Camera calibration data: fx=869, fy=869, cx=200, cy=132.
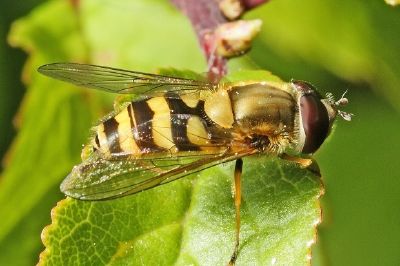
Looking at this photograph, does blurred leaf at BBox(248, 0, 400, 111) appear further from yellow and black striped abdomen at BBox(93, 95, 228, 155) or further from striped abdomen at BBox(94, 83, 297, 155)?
yellow and black striped abdomen at BBox(93, 95, 228, 155)

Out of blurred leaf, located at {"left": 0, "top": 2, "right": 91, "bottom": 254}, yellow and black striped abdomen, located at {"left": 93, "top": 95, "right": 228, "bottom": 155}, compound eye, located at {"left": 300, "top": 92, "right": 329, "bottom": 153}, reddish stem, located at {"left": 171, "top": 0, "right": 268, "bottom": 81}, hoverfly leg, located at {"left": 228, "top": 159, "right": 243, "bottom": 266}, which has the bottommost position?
blurred leaf, located at {"left": 0, "top": 2, "right": 91, "bottom": 254}

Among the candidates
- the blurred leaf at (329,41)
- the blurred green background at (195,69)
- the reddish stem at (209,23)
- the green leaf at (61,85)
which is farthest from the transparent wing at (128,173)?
the blurred leaf at (329,41)

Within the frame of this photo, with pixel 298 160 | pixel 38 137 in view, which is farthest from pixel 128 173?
pixel 38 137

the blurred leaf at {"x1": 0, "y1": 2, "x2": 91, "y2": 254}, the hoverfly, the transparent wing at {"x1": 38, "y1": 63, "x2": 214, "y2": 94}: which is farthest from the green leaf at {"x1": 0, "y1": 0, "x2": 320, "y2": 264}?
the transparent wing at {"x1": 38, "y1": 63, "x2": 214, "y2": 94}

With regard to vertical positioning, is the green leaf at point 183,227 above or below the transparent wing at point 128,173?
below

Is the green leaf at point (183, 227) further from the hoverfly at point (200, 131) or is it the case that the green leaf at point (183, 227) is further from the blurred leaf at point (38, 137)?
the blurred leaf at point (38, 137)

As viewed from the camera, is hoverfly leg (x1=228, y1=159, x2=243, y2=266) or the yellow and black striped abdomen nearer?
hoverfly leg (x1=228, y1=159, x2=243, y2=266)

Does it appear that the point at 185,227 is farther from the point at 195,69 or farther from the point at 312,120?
the point at 195,69
